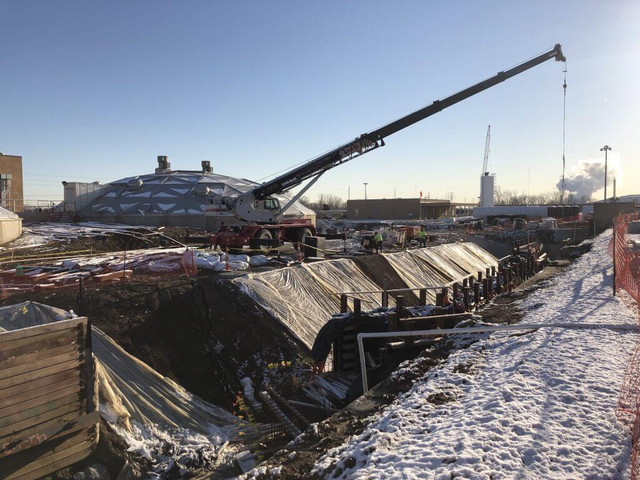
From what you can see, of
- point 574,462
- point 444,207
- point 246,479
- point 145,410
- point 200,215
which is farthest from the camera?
point 444,207

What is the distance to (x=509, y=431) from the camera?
4766mm

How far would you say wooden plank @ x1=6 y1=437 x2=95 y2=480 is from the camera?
5.84 metres

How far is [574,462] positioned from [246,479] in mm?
3189

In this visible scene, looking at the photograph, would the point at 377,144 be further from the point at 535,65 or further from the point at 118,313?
the point at 118,313

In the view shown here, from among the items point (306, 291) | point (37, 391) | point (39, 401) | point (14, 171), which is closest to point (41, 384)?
point (37, 391)

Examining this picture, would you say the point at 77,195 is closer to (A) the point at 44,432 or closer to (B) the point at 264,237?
(B) the point at 264,237

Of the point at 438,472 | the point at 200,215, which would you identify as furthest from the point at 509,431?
the point at 200,215

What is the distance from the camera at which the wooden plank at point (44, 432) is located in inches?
223

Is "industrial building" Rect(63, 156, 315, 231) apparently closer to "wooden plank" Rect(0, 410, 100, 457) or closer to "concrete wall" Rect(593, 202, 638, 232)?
"wooden plank" Rect(0, 410, 100, 457)

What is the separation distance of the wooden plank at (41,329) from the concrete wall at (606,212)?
148 feet

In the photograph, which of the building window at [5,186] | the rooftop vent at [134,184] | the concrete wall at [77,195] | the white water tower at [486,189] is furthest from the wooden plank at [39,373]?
the white water tower at [486,189]

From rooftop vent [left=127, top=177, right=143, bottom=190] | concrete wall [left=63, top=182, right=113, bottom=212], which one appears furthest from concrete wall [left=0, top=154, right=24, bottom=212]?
rooftop vent [left=127, top=177, right=143, bottom=190]

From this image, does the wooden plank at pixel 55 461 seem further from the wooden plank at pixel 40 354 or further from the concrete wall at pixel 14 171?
the concrete wall at pixel 14 171

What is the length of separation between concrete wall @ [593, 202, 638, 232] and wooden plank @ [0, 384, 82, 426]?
148 feet
